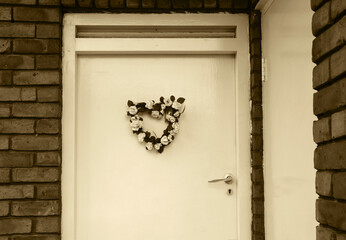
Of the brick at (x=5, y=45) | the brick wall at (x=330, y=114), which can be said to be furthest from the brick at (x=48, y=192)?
the brick wall at (x=330, y=114)

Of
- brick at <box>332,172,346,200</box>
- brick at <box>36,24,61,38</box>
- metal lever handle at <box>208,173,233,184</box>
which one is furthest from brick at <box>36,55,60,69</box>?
brick at <box>332,172,346,200</box>

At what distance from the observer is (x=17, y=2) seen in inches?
127

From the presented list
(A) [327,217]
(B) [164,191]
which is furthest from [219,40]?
(A) [327,217]

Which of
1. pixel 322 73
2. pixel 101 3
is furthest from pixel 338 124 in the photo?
pixel 101 3

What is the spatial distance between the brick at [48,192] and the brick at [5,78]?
643mm

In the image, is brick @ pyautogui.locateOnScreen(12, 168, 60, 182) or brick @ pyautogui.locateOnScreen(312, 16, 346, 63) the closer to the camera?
brick @ pyautogui.locateOnScreen(312, 16, 346, 63)

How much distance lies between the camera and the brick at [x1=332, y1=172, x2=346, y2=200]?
156cm

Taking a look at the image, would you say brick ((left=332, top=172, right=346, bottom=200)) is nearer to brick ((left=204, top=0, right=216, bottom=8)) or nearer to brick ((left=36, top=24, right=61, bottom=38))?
brick ((left=204, top=0, right=216, bottom=8))

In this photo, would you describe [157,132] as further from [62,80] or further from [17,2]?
[17,2]

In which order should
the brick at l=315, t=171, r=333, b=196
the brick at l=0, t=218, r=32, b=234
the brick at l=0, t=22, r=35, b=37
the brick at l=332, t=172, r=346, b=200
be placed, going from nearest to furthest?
the brick at l=332, t=172, r=346, b=200
the brick at l=315, t=171, r=333, b=196
the brick at l=0, t=218, r=32, b=234
the brick at l=0, t=22, r=35, b=37

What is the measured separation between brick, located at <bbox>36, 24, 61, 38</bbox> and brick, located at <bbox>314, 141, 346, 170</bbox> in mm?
1945

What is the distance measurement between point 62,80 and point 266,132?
1.26 m

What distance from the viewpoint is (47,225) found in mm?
3123

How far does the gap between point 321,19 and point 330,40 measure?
11cm
